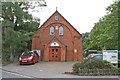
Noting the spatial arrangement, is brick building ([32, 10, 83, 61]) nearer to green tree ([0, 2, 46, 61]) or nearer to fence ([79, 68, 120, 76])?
green tree ([0, 2, 46, 61])

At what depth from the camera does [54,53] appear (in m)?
47.5

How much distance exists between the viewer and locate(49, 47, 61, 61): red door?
155 feet

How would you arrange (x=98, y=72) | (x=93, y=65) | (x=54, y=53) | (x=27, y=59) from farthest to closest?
(x=54, y=53)
(x=27, y=59)
(x=93, y=65)
(x=98, y=72)

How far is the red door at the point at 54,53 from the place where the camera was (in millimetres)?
47375

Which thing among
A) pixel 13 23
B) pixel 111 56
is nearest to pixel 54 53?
pixel 13 23

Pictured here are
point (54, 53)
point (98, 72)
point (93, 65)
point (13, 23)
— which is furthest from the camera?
point (54, 53)

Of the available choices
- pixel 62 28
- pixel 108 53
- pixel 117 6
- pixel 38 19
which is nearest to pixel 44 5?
pixel 38 19

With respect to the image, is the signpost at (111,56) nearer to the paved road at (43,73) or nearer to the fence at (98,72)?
the paved road at (43,73)

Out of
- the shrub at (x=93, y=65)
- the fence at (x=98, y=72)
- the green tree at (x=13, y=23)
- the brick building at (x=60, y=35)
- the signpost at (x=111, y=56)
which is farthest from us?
the brick building at (x=60, y=35)

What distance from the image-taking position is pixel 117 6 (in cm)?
3275

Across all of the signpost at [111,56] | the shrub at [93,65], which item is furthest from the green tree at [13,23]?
the shrub at [93,65]

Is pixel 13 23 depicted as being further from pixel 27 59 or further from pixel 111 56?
pixel 111 56

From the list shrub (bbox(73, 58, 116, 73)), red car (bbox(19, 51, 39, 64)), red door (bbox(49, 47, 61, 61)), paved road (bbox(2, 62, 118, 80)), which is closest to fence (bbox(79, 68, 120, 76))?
shrub (bbox(73, 58, 116, 73))

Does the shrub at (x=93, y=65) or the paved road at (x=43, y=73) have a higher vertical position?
the shrub at (x=93, y=65)
